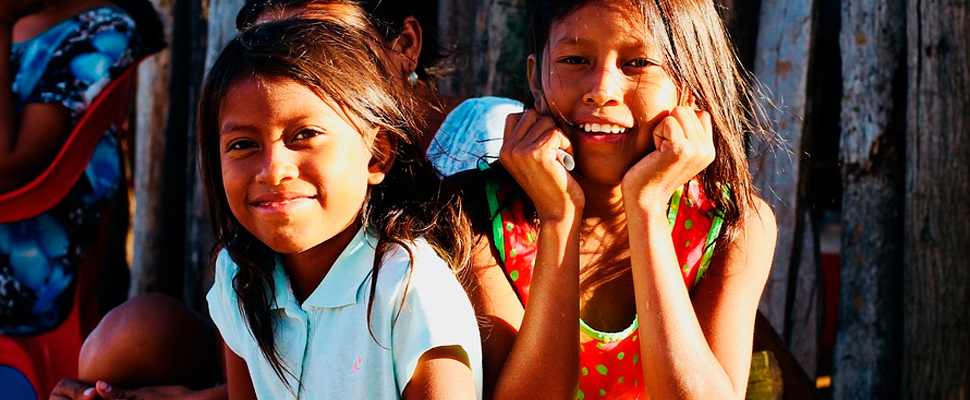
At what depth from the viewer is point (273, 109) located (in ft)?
6.31

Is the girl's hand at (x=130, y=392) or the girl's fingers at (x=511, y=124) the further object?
the girl's hand at (x=130, y=392)

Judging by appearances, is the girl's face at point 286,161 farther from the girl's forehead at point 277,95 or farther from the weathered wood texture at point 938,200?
the weathered wood texture at point 938,200

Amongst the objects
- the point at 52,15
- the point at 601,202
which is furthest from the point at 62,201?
the point at 601,202

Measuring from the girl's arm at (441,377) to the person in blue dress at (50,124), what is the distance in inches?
66.0

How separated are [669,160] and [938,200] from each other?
4.12 feet

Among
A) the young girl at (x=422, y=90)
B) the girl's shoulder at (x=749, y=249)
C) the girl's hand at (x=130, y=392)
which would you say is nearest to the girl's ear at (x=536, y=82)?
the young girl at (x=422, y=90)

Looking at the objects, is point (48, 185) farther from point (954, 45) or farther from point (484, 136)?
point (954, 45)

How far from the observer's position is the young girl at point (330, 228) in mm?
1925

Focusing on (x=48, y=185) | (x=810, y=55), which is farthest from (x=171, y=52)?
(x=810, y=55)

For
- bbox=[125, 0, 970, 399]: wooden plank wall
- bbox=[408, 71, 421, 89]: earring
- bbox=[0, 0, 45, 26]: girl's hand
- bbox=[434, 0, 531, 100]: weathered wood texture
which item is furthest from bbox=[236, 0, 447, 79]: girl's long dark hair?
bbox=[0, 0, 45, 26]: girl's hand

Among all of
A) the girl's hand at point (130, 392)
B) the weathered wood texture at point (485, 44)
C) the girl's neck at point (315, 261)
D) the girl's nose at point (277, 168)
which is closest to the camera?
the girl's nose at point (277, 168)

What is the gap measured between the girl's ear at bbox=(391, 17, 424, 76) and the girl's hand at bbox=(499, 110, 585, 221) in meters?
0.79

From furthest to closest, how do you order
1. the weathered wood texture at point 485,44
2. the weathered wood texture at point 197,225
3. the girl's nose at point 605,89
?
the weathered wood texture at point 197,225
the weathered wood texture at point 485,44
the girl's nose at point 605,89

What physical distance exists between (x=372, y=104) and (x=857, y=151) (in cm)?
165
